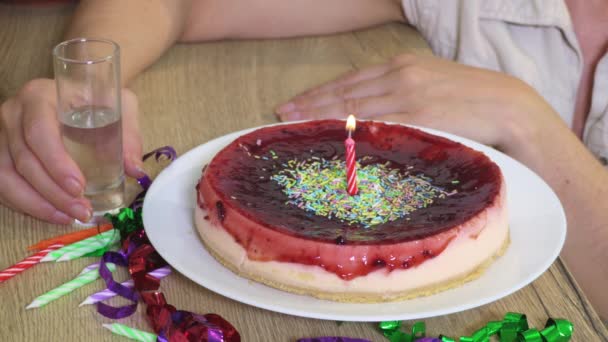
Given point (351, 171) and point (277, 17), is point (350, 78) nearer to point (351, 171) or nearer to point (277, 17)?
point (277, 17)

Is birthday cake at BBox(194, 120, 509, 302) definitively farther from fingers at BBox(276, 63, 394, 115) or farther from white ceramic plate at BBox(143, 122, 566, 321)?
fingers at BBox(276, 63, 394, 115)

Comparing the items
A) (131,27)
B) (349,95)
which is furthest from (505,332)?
(131,27)

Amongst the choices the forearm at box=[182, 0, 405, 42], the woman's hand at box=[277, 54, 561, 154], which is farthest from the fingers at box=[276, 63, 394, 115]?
the forearm at box=[182, 0, 405, 42]

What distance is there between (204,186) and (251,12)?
0.81 metres

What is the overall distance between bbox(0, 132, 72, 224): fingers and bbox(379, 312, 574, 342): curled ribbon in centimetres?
48

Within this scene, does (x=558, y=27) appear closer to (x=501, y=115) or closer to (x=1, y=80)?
(x=501, y=115)

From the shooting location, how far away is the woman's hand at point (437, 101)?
1389 mm

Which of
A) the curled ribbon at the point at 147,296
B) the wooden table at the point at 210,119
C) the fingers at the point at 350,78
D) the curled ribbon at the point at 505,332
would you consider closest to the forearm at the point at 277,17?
the wooden table at the point at 210,119

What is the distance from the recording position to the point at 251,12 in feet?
5.54

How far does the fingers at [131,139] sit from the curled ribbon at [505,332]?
0.46 meters

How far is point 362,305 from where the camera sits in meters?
0.85

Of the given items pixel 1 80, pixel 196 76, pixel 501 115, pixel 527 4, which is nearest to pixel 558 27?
pixel 527 4

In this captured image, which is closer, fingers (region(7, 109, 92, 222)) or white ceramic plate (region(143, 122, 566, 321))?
white ceramic plate (region(143, 122, 566, 321))

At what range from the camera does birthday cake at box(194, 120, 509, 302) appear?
843 mm
